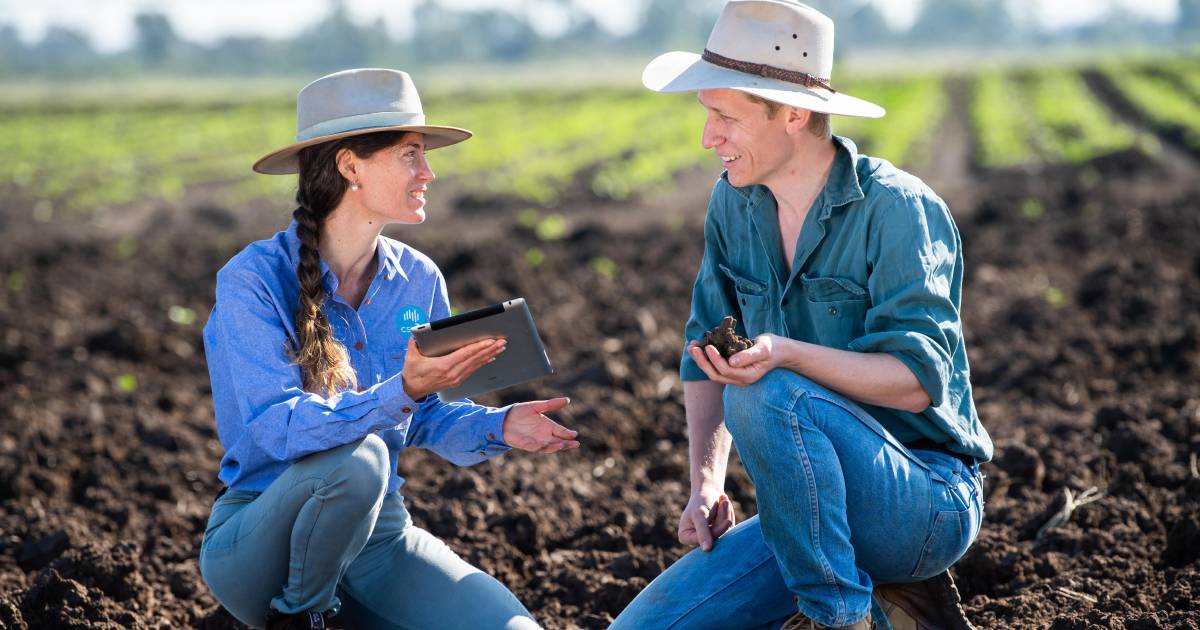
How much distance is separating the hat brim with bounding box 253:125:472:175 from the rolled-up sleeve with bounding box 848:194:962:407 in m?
1.12

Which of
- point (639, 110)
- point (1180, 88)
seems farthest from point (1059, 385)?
point (1180, 88)

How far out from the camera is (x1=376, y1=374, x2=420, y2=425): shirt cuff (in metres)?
2.96

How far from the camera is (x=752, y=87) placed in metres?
3.08

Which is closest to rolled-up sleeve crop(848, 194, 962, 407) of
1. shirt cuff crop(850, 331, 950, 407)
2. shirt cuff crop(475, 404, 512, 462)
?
shirt cuff crop(850, 331, 950, 407)

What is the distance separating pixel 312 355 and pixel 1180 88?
102 feet

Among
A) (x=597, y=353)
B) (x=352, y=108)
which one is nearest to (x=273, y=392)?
(x=352, y=108)

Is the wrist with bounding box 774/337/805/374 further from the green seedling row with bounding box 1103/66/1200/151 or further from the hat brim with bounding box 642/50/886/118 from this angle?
the green seedling row with bounding box 1103/66/1200/151

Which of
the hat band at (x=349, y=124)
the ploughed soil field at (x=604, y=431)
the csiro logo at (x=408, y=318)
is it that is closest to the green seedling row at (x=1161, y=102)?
the ploughed soil field at (x=604, y=431)

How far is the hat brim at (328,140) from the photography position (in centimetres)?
328

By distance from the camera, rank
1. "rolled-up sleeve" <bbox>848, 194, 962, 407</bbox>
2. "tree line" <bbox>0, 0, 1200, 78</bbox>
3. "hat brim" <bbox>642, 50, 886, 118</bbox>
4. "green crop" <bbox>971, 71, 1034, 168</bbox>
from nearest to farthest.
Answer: "rolled-up sleeve" <bbox>848, 194, 962, 407</bbox> → "hat brim" <bbox>642, 50, 886, 118</bbox> → "green crop" <bbox>971, 71, 1034, 168</bbox> → "tree line" <bbox>0, 0, 1200, 78</bbox>

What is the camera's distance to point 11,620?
3.61 metres

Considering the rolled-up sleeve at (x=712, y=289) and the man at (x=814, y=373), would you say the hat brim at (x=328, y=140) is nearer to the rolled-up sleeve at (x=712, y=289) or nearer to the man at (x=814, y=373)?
the man at (x=814, y=373)

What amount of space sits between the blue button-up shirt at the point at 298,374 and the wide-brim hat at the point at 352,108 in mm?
277

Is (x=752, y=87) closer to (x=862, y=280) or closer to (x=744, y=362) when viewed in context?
(x=862, y=280)
